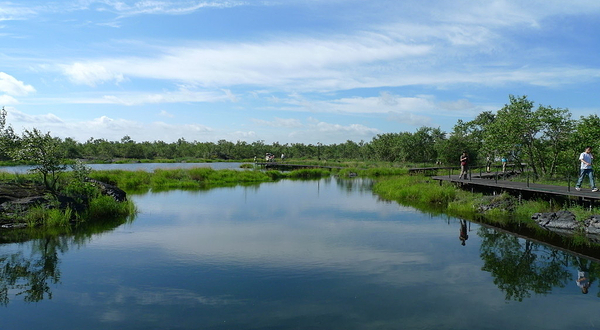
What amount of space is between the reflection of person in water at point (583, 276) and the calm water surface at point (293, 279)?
0.41 ft

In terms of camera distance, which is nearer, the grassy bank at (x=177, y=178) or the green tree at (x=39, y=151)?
the green tree at (x=39, y=151)

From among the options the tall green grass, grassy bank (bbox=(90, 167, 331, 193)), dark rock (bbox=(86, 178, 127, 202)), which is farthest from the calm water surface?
grassy bank (bbox=(90, 167, 331, 193))

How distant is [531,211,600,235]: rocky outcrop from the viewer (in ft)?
52.5

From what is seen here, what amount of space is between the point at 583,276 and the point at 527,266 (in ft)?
4.91

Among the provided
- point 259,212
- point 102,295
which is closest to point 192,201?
point 259,212

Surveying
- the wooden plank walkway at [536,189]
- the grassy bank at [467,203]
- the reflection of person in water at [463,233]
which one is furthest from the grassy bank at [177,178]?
the reflection of person in water at [463,233]

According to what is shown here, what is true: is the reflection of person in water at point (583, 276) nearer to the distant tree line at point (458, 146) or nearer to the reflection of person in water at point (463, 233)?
the reflection of person in water at point (463, 233)

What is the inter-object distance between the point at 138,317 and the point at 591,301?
35.8ft

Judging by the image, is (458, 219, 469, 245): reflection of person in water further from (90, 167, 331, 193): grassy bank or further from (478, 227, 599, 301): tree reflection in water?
(90, 167, 331, 193): grassy bank

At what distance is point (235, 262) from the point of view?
12625 millimetres

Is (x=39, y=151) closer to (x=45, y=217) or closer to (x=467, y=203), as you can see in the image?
(x=45, y=217)

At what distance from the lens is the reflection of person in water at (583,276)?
10523 mm

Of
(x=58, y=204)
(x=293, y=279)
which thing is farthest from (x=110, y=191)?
(x=293, y=279)

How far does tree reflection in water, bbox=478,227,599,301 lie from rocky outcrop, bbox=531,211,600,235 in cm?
296
